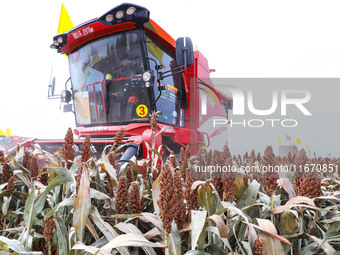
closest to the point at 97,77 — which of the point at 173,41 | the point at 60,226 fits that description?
the point at 173,41

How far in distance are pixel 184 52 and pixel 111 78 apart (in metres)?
1.14

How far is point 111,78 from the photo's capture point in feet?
11.6

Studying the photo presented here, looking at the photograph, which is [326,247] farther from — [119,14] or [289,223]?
[119,14]

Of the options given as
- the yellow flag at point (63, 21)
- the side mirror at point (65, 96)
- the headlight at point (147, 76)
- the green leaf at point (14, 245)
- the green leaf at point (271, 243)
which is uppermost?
the yellow flag at point (63, 21)

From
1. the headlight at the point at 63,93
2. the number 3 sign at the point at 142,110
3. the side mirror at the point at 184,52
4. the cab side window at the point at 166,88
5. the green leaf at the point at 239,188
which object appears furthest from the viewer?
the headlight at the point at 63,93

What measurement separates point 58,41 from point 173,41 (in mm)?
1792

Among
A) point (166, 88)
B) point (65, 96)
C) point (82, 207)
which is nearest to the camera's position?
point (82, 207)

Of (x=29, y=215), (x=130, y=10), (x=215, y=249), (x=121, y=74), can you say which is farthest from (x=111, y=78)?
(x=215, y=249)

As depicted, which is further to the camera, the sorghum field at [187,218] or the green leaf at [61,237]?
the green leaf at [61,237]

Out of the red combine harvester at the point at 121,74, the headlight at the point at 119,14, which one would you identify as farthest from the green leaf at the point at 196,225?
the headlight at the point at 119,14

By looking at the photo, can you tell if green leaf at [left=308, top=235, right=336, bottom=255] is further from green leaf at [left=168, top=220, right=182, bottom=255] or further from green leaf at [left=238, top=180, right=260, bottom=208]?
green leaf at [left=168, top=220, right=182, bottom=255]

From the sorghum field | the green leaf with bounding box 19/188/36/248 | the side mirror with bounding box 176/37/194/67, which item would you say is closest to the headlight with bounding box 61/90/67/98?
the side mirror with bounding box 176/37/194/67

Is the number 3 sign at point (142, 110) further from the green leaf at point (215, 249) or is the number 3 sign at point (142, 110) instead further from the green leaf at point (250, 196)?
the green leaf at point (215, 249)

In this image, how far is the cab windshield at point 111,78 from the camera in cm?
344
